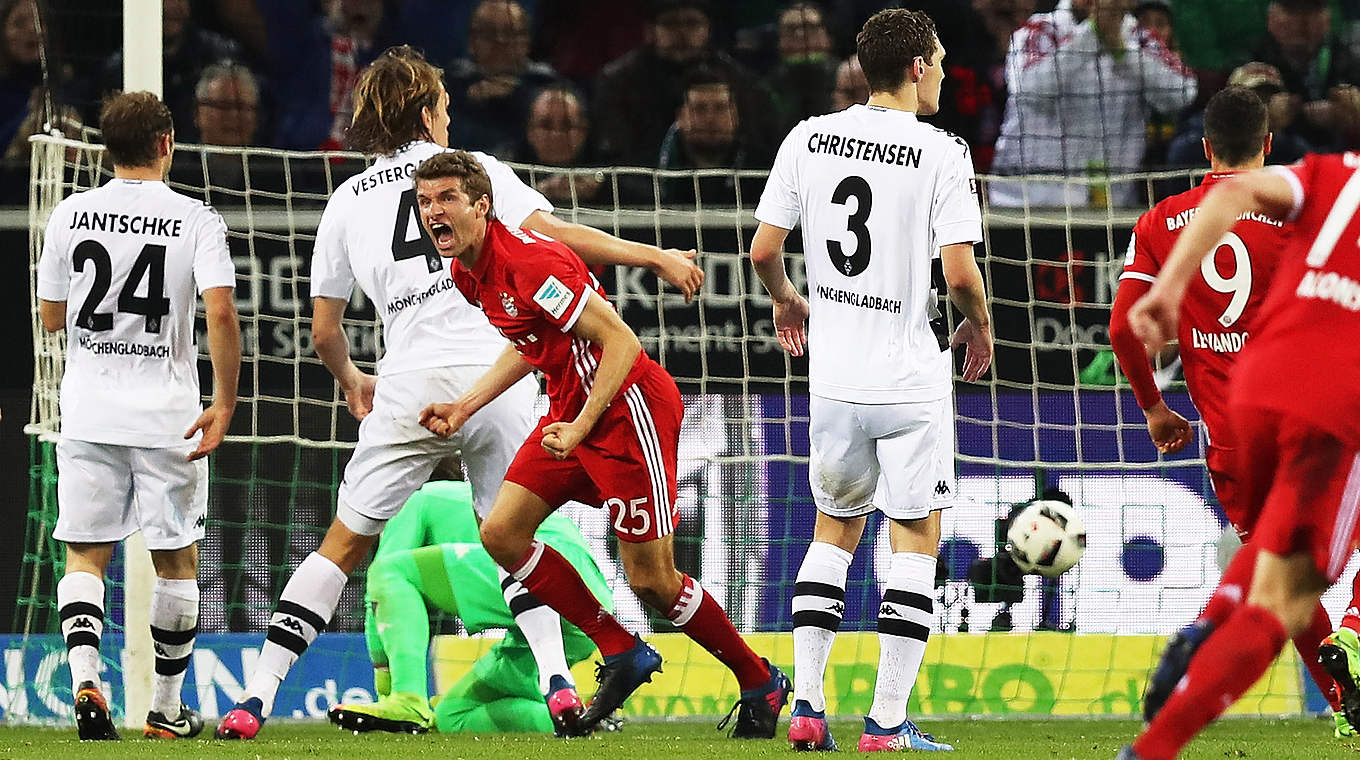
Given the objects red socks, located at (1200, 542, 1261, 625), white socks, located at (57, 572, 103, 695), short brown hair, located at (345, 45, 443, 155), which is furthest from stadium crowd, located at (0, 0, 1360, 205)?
red socks, located at (1200, 542, 1261, 625)

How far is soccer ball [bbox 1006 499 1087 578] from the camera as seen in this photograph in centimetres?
695

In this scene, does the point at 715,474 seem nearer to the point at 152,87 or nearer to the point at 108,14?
the point at 152,87

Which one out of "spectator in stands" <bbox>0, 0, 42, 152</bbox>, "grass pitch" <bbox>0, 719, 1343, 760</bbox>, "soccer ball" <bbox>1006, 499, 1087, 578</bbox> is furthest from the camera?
"spectator in stands" <bbox>0, 0, 42, 152</bbox>

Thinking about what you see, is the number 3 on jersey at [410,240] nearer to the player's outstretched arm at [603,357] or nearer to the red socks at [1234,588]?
the player's outstretched arm at [603,357]

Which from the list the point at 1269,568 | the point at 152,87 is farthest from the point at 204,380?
the point at 1269,568

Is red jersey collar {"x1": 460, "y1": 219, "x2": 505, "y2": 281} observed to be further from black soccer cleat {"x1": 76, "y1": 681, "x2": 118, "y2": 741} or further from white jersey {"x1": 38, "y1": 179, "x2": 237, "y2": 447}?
black soccer cleat {"x1": 76, "y1": 681, "x2": 118, "y2": 741}

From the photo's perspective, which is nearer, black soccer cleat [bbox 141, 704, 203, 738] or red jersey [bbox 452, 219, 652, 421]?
red jersey [bbox 452, 219, 652, 421]

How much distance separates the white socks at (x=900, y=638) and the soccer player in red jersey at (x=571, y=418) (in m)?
0.56

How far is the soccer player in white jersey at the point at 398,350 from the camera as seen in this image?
564cm

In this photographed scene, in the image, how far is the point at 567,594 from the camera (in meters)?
5.34

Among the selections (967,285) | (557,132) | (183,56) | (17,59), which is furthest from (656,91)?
(967,285)

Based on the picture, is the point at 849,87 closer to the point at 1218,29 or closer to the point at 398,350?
the point at 1218,29

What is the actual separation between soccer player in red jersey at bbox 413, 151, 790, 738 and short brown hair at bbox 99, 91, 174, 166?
43.1 inches

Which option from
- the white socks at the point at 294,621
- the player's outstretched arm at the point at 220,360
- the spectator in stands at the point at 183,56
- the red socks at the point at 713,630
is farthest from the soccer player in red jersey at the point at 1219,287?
the spectator in stands at the point at 183,56
